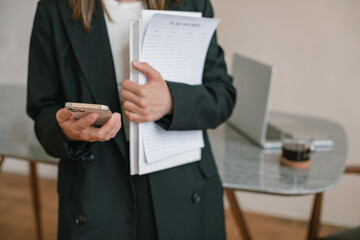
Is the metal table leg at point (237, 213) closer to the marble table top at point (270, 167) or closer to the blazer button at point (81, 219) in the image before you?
the marble table top at point (270, 167)

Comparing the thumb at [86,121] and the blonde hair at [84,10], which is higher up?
the blonde hair at [84,10]

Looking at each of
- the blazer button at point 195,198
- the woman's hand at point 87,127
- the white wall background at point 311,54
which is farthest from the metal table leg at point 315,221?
the woman's hand at point 87,127

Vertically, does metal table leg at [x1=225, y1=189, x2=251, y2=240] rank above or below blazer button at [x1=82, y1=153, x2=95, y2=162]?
below

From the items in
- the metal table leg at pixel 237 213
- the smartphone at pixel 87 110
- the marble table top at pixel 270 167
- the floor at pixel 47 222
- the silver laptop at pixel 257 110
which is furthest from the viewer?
the floor at pixel 47 222

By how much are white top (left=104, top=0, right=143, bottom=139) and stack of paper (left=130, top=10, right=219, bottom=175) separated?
3.9 inches

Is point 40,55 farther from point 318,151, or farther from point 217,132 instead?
point 318,151

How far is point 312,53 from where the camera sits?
240cm

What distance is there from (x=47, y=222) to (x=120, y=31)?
6.43 feet

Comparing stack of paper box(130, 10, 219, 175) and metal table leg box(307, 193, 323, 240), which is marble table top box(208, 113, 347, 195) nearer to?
metal table leg box(307, 193, 323, 240)

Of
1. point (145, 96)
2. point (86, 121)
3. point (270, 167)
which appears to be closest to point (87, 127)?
point (86, 121)

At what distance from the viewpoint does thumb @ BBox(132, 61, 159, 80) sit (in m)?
0.88

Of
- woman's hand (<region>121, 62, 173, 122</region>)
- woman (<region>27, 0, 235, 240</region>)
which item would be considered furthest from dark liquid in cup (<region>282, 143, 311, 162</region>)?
woman's hand (<region>121, 62, 173, 122</region>)

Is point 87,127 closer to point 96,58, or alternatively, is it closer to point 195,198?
point 96,58

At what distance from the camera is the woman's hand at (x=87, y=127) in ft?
2.56
